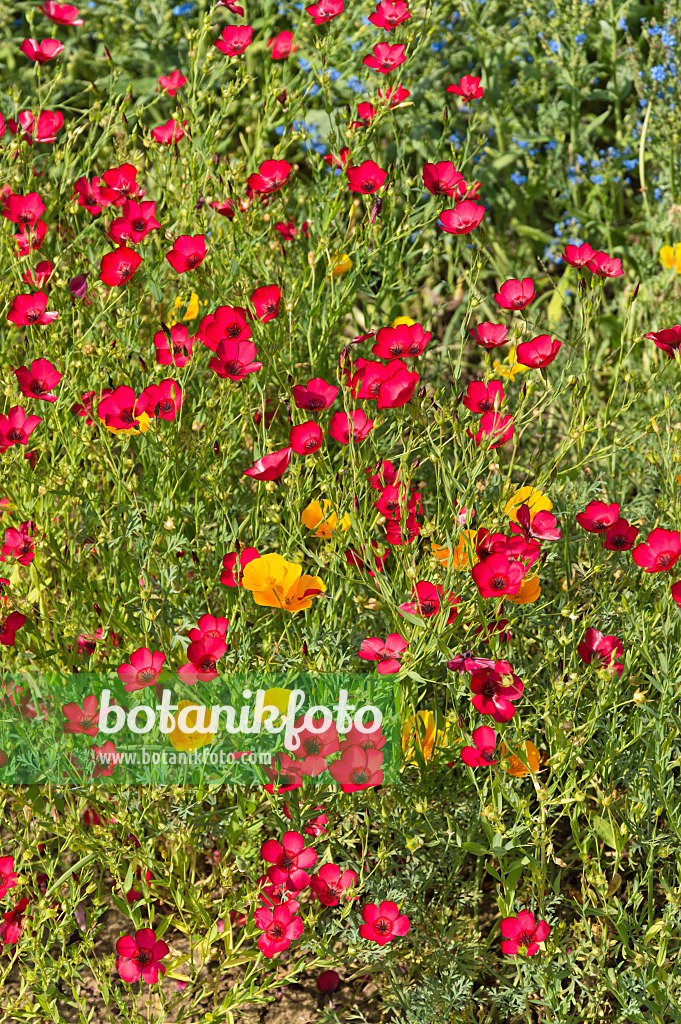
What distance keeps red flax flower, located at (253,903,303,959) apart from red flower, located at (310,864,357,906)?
67 millimetres

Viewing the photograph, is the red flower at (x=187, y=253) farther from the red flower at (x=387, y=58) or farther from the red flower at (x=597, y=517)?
the red flower at (x=597, y=517)

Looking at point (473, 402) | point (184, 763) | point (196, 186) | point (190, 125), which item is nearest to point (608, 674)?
point (473, 402)

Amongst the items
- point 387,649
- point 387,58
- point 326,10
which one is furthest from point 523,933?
point 326,10

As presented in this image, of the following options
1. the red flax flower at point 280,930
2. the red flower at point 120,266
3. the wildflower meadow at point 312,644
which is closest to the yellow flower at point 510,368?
the wildflower meadow at point 312,644

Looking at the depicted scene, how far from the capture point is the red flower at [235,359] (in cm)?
171

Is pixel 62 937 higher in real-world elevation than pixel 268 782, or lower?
lower

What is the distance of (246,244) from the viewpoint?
2.10 metres

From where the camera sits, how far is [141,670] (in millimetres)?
1619

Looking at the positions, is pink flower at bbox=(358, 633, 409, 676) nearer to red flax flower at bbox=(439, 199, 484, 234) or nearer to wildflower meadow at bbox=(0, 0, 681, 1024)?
wildflower meadow at bbox=(0, 0, 681, 1024)

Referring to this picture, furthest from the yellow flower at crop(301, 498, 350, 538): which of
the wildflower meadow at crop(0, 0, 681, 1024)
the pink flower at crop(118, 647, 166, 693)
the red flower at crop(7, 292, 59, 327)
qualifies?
the red flower at crop(7, 292, 59, 327)

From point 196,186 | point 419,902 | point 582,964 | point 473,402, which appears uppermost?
point 196,186

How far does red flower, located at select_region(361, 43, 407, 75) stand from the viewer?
2082 millimetres

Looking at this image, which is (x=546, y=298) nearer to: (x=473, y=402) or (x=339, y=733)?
(x=473, y=402)

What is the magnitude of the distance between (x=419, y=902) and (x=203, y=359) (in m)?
1.28
